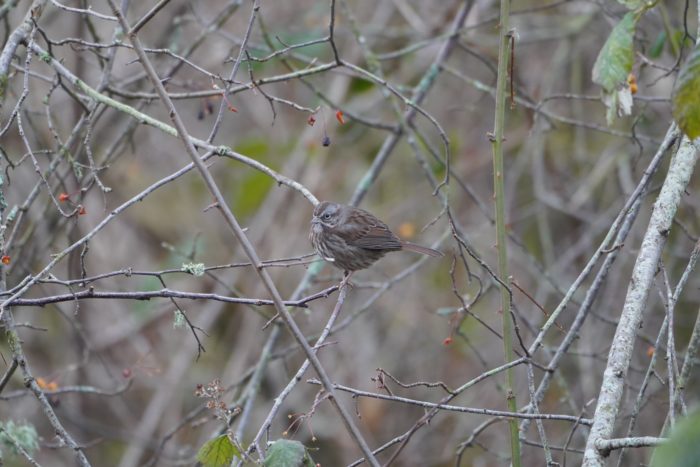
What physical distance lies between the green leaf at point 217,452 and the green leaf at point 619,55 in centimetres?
178

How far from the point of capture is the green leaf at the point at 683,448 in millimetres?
1312

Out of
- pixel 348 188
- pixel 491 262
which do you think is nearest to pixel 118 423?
pixel 348 188

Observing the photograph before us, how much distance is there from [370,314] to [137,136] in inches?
105

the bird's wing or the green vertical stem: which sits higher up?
the bird's wing

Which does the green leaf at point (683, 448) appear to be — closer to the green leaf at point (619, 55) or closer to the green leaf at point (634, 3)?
the green leaf at point (619, 55)

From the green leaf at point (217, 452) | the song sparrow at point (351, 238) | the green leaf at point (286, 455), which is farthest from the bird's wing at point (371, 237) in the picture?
the green leaf at point (286, 455)

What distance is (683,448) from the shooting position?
4.35 feet

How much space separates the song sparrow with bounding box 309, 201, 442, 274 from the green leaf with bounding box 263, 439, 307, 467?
212 cm

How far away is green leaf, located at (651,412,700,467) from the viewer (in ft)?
4.31

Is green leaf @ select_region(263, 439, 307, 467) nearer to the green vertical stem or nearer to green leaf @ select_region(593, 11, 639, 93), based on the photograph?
the green vertical stem

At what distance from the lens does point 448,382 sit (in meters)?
7.27

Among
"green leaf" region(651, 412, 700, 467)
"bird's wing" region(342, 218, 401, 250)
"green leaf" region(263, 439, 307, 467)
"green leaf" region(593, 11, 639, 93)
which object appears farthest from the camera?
"bird's wing" region(342, 218, 401, 250)

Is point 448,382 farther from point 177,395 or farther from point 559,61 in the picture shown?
point 559,61

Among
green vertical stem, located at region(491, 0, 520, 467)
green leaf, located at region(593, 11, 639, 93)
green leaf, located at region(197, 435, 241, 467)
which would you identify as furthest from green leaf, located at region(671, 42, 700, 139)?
green leaf, located at region(197, 435, 241, 467)
